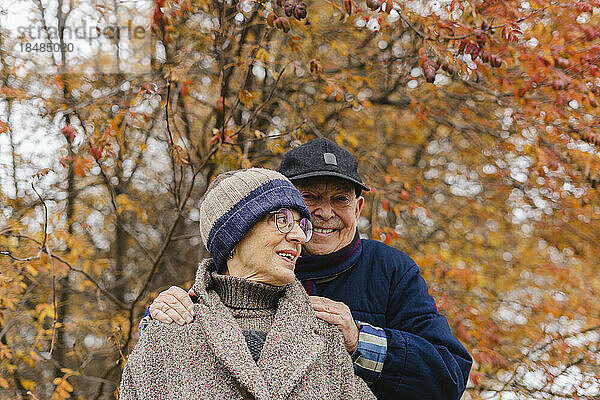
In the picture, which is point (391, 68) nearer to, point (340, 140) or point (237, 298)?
point (340, 140)

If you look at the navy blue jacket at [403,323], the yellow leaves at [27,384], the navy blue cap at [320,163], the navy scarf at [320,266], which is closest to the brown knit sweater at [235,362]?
the navy blue jacket at [403,323]

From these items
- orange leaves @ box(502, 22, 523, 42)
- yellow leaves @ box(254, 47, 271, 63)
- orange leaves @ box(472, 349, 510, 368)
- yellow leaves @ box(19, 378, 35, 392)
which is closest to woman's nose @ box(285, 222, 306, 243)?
orange leaves @ box(502, 22, 523, 42)

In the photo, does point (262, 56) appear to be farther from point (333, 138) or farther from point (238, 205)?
point (238, 205)

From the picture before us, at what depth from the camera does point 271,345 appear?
1.69m

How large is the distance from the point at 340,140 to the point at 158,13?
6.30ft

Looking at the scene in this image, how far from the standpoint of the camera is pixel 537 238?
5363 millimetres

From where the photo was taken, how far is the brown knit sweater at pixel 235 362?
1622 millimetres

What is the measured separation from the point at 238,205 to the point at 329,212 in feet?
1.62

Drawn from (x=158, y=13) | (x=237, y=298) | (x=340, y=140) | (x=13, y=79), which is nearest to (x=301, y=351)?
(x=237, y=298)

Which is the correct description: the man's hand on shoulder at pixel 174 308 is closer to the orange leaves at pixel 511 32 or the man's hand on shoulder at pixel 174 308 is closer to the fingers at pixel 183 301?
the fingers at pixel 183 301

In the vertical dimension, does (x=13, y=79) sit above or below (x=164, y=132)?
above

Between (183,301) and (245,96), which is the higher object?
(245,96)

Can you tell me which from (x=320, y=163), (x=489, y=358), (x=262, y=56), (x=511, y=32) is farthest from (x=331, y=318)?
(x=489, y=358)

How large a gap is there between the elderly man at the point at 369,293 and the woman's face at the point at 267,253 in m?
0.20
